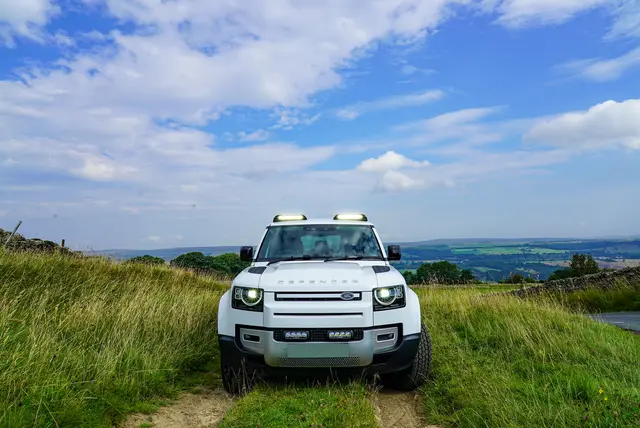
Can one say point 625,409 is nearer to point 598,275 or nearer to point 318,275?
point 318,275

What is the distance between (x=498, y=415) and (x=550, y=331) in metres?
3.52

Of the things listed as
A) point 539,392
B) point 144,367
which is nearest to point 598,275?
point 539,392

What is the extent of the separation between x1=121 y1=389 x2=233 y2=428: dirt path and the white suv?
0.85 feet

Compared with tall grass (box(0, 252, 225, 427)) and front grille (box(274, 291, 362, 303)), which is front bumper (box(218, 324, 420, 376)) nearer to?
front grille (box(274, 291, 362, 303))

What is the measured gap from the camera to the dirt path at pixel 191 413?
4453mm

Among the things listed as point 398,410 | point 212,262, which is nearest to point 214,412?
point 398,410

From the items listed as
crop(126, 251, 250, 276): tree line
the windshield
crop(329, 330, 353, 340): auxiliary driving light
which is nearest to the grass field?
crop(329, 330, 353, 340): auxiliary driving light

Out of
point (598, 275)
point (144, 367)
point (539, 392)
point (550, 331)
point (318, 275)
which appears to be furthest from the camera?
point (598, 275)

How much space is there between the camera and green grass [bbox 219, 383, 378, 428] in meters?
4.00

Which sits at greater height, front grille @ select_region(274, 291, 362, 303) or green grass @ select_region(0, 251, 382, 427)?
front grille @ select_region(274, 291, 362, 303)

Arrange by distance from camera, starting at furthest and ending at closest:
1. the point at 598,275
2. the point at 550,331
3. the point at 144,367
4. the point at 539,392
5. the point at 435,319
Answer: the point at 598,275 < the point at 435,319 < the point at 550,331 < the point at 144,367 < the point at 539,392

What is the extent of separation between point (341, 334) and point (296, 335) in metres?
0.45

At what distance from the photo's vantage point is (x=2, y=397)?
156 inches

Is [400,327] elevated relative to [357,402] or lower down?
elevated
